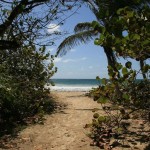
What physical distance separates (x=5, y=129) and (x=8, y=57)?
7.94ft

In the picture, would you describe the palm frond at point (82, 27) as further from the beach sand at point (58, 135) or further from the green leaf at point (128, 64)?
the green leaf at point (128, 64)

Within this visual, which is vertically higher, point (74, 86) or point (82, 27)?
point (82, 27)

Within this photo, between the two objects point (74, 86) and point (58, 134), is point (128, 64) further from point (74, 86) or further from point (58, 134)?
point (74, 86)

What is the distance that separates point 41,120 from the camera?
12.8 m

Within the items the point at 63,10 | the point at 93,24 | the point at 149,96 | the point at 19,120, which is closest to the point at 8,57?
the point at 19,120

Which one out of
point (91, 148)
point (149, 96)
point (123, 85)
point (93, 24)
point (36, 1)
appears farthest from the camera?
point (91, 148)

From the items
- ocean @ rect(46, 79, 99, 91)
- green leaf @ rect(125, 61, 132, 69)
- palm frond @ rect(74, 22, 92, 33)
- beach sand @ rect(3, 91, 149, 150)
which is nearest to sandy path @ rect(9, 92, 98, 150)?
beach sand @ rect(3, 91, 149, 150)

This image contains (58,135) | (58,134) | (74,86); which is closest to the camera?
(58,135)

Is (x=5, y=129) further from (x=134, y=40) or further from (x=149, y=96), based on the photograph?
(x=134, y=40)

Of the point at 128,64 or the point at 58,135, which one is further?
the point at 58,135

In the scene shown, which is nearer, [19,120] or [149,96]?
[149,96]

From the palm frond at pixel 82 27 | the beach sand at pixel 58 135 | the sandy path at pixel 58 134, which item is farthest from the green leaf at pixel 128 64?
the palm frond at pixel 82 27

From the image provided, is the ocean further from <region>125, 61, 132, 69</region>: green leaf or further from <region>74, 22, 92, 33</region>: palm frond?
<region>125, 61, 132, 69</region>: green leaf

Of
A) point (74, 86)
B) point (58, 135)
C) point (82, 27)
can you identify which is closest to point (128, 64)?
point (58, 135)
